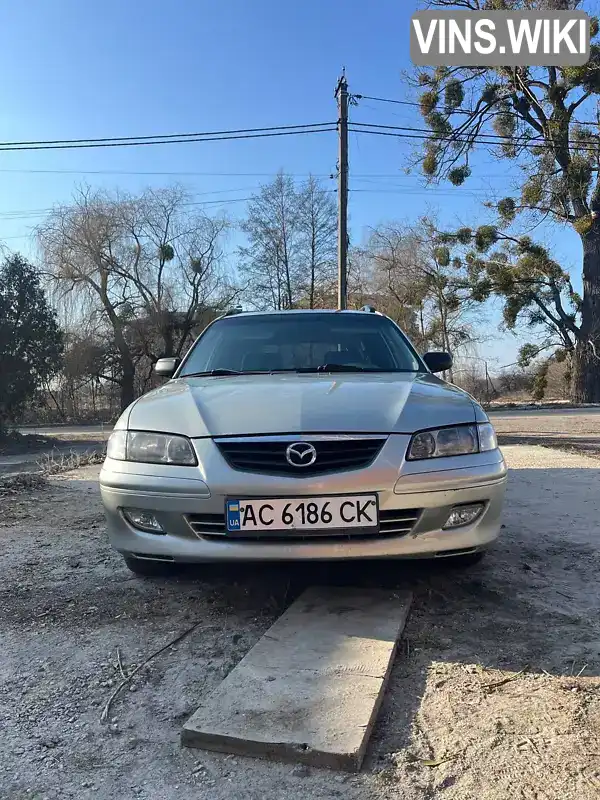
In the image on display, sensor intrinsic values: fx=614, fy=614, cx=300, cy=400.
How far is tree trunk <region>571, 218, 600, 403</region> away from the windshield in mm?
21219

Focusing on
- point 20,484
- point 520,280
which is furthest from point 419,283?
point 20,484

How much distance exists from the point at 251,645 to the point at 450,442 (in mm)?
1125

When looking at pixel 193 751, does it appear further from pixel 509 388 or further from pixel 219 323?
pixel 509 388

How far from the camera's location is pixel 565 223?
2134 cm

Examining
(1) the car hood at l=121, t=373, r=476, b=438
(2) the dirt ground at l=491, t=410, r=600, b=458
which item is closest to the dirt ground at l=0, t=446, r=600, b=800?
(1) the car hood at l=121, t=373, r=476, b=438

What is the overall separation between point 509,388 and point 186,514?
28230 mm

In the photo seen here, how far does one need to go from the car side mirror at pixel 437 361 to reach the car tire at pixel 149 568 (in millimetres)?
2038

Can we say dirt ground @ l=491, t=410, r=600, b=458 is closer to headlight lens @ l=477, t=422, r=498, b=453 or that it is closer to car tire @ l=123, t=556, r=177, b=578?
headlight lens @ l=477, t=422, r=498, b=453

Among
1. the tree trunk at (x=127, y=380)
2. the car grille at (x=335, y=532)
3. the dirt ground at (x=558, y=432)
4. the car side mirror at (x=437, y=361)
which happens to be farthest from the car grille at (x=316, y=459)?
the tree trunk at (x=127, y=380)

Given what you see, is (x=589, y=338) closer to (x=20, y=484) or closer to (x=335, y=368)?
(x=20, y=484)

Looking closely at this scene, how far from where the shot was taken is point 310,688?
1.94 meters

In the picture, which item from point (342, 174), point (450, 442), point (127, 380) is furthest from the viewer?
point (127, 380)

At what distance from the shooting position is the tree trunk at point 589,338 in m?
22.6

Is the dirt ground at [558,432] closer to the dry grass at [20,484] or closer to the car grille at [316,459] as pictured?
the car grille at [316,459]
